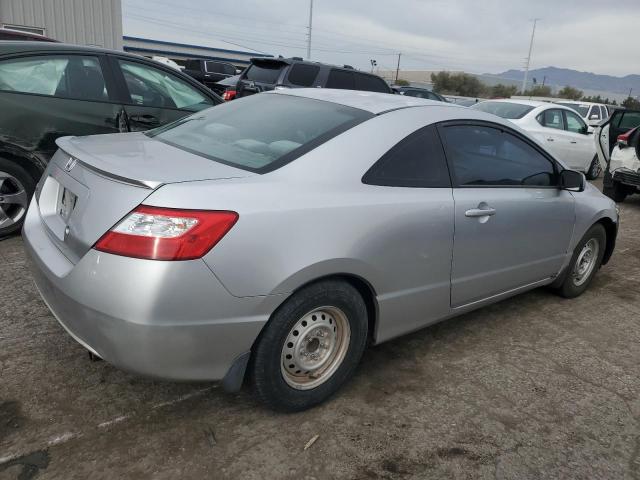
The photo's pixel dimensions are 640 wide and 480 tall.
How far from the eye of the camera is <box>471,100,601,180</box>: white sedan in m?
9.50

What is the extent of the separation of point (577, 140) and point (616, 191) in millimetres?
1978

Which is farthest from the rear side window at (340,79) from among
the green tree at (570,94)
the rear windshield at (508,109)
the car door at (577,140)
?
the green tree at (570,94)

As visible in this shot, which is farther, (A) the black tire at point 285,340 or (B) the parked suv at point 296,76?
(B) the parked suv at point 296,76

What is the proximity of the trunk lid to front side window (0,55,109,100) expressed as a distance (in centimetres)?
Answer: 198

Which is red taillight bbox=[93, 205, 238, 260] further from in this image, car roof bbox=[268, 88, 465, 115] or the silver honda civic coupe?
car roof bbox=[268, 88, 465, 115]

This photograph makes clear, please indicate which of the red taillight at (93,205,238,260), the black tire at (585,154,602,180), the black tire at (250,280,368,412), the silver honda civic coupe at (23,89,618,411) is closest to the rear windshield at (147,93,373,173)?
the silver honda civic coupe at (23,89,618,411)

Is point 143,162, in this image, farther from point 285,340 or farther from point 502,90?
point 502,90

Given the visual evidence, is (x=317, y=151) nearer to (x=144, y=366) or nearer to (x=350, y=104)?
(x=350, y=104)

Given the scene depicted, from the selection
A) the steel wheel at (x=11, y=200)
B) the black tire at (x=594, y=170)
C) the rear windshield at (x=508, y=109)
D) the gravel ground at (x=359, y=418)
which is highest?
the rear windshield at (x=508, y=109)

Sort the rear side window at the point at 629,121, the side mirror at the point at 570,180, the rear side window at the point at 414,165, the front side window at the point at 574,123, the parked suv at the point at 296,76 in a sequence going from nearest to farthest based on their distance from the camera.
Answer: the rear side window at the point at 414,165 < the side mirror at the point at 570,180 < the rear side window at the point at 629,121 < the parked suv at the point at 296,76 < the front side window at the point at 574,123

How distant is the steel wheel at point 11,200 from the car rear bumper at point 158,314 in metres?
2.54

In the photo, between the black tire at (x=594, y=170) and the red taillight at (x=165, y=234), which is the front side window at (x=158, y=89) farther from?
the black tire at (x=594, y=170)

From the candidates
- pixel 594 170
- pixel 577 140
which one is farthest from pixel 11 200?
pixel 594 170

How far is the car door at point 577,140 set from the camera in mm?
10094
